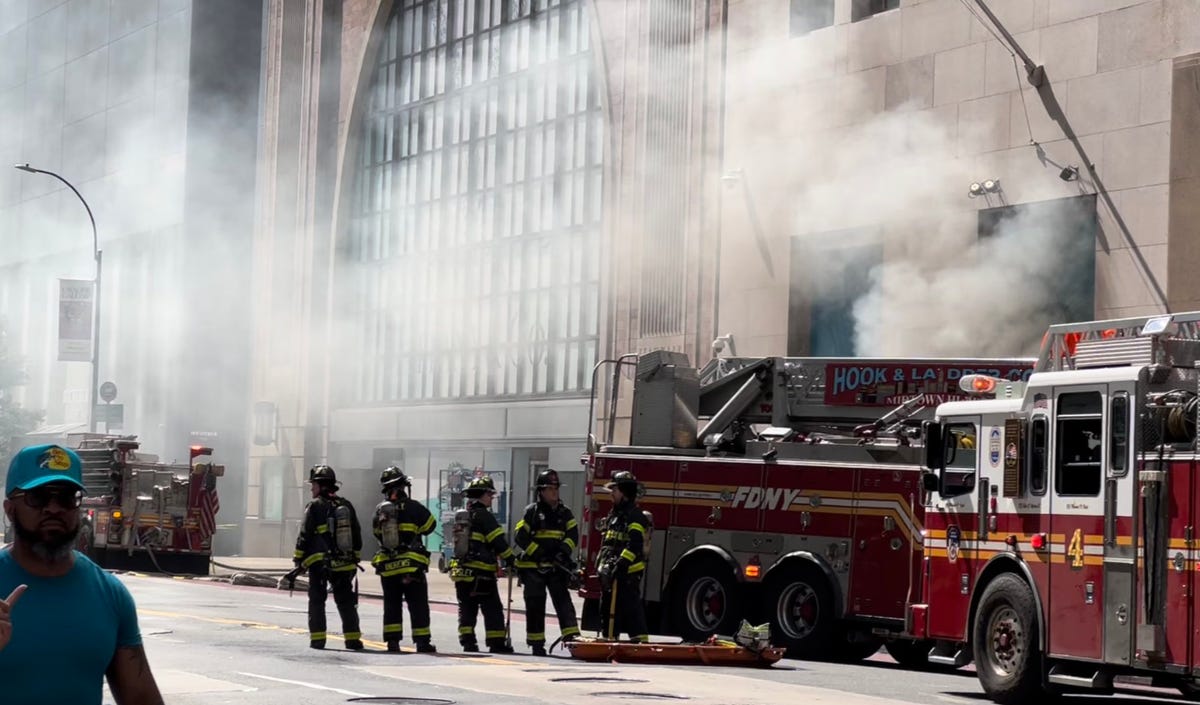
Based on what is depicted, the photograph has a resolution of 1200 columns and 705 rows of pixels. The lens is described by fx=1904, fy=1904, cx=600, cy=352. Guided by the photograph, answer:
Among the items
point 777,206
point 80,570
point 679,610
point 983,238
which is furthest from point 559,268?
point 80,570

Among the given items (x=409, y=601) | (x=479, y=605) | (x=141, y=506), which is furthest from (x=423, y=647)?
(x=141, y=506)

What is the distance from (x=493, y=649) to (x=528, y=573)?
836 millimetres

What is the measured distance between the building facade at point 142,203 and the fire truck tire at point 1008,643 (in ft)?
125

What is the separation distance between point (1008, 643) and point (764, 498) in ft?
15.7

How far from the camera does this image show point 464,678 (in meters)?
13.6

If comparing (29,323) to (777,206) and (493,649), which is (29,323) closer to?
(777,206)

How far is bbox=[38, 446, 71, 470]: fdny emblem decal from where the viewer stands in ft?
14.9

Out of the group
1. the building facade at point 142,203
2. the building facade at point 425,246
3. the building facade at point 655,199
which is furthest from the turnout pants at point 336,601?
the building facade at point 142,203

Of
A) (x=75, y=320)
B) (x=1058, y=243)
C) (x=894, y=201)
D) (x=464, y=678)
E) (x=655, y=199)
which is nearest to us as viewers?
(x=464, y=678)

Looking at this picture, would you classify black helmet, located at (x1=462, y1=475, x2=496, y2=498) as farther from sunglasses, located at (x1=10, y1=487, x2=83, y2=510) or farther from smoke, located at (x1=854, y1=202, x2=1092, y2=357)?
smoke, located at (x1=854, y1=202, x2=1092, y2=357)

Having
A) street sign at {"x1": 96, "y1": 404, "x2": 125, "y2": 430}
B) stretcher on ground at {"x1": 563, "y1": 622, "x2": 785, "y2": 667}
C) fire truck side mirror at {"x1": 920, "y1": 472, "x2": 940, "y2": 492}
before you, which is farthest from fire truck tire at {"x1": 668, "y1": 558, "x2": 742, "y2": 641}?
street sign at {"x1": 96, "y1": 404, "x2": 125, "y2": 430}

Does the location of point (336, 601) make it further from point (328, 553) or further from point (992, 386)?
point (992, 386)

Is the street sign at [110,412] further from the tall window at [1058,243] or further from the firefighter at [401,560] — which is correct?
the firefighter at [401,560]

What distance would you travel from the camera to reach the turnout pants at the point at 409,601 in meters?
16.0
